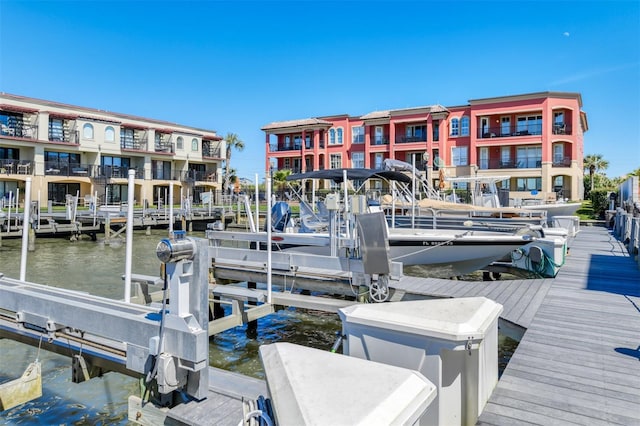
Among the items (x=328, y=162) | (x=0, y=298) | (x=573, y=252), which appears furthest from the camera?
(x=328, y=162)

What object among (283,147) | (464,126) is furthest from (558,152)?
(283,147)

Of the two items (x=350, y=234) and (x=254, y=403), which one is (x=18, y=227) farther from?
(x=254, y=403)

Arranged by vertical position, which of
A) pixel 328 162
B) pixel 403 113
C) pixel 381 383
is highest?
pixel 403 113

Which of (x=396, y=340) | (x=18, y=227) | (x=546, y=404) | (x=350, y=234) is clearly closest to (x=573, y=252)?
(x=350, y=234)

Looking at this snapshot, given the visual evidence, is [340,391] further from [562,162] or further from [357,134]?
[357,134]

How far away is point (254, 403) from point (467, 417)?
166cm

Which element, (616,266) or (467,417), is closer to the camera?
(467,417)

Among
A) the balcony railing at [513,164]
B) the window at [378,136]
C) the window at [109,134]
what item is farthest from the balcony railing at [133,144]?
the balcony railing at [513,164]

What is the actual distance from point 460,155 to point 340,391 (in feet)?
143

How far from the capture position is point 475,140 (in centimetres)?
4178

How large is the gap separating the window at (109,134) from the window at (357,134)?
25074mm

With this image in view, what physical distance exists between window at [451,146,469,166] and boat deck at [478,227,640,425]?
36444 millimetres

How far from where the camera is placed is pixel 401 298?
816 centimetres

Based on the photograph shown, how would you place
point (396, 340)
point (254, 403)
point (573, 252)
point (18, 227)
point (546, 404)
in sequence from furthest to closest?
point (18, 227)
point (573, 252)
point (546, 404)
point (396, 340)
point (254, 403)
